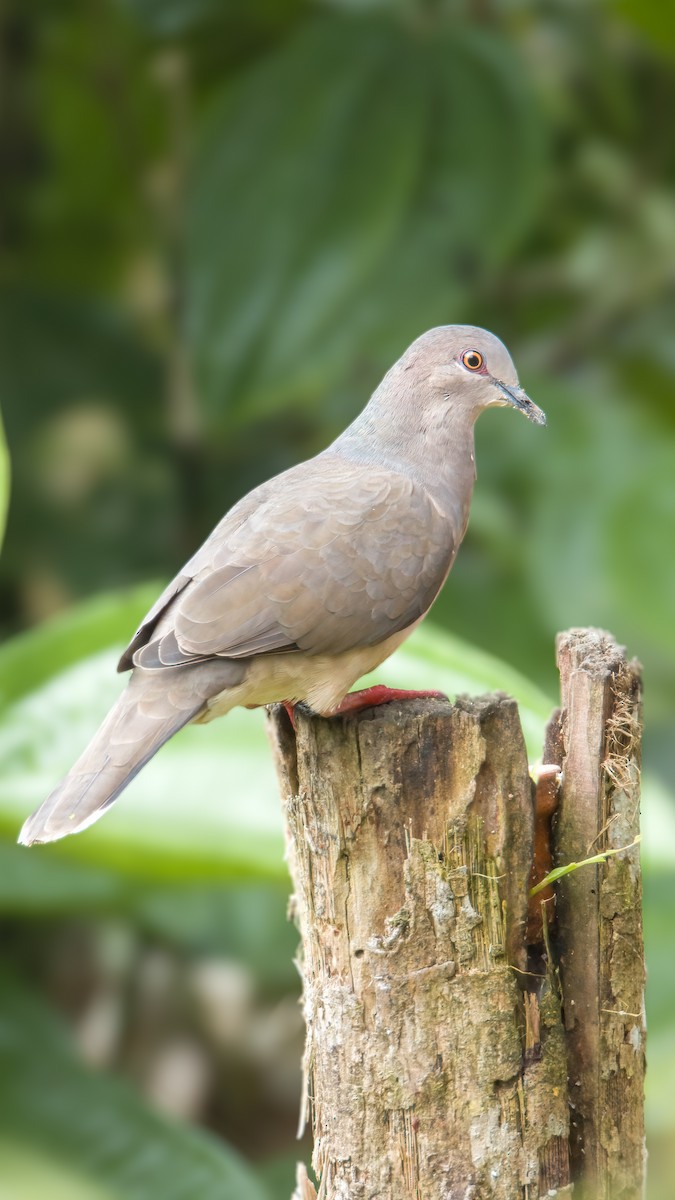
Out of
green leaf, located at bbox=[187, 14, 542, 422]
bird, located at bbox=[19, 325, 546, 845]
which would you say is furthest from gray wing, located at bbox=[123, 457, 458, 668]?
green leaf, located at bbox=[187, 14, 542, 422]

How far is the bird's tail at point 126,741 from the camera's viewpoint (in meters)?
1.75

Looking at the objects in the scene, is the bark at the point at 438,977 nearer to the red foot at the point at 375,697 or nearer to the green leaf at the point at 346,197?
the red foot at the point at 375,697

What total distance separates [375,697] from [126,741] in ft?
1.14

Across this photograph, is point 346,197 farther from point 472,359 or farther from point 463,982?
point 463,982

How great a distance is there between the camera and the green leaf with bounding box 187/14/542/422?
142 inches

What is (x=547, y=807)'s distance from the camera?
177 centimetres

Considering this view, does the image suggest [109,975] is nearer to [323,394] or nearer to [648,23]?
[323,394]

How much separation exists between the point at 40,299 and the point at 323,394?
915 millimetres

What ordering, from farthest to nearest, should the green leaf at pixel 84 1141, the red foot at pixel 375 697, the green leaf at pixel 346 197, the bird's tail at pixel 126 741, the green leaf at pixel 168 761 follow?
the green leaf at pixel 346 197 < the green leaf at pixel 84 1141 < the green leaf at pixel 168 761 < the red foot at pixel 375 697 < the bird's tail at pixel 126 741

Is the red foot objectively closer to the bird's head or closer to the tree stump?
the tree stump

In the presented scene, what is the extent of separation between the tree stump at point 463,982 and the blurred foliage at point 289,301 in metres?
1.28

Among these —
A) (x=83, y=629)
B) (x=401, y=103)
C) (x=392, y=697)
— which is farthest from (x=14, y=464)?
(x=392, y=697)

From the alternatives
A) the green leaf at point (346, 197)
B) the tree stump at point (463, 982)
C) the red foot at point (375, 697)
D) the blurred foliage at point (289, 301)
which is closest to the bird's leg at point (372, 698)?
the red foot at point (375, 697)

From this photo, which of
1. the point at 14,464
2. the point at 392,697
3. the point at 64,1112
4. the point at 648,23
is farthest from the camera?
the point at 14,464
